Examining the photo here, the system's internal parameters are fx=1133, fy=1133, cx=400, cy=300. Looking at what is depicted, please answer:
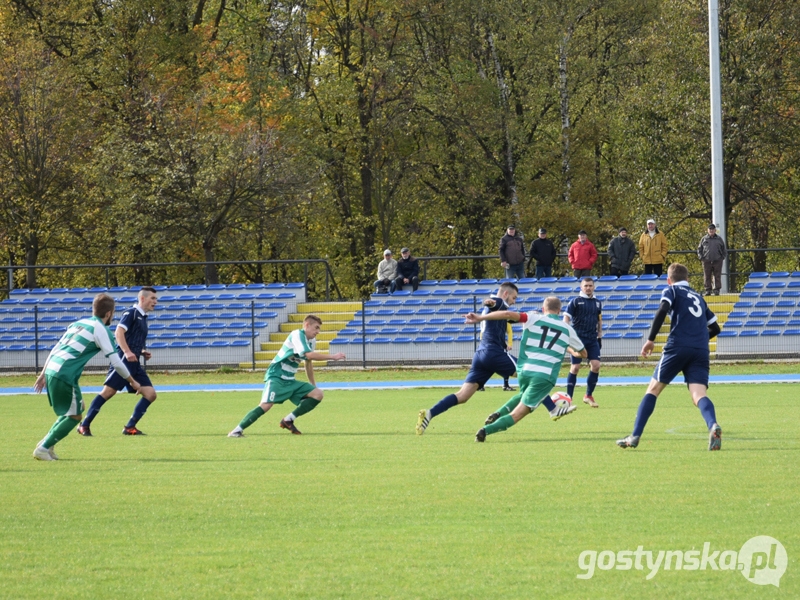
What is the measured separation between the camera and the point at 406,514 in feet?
25.8

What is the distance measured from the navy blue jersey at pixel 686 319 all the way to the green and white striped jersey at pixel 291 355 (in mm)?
4441

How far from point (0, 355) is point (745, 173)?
23429 mm

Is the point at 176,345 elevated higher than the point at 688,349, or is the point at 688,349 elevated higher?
the point at 688,349

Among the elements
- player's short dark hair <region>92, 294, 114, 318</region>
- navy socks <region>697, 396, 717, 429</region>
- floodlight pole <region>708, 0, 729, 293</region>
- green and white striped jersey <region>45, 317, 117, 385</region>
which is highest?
floodlight pole <region>708, 0, 729, 293</region>

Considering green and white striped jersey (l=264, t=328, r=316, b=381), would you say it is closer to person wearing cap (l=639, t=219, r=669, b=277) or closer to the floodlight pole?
person wearing cap (l=639, t=219, r=669, b=277)

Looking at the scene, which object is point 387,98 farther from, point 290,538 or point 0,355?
point 290,538

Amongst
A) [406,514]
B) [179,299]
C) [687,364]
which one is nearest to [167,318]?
[179,299]

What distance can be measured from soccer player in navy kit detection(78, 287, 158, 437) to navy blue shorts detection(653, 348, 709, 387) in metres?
6.67

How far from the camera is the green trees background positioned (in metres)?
36.0

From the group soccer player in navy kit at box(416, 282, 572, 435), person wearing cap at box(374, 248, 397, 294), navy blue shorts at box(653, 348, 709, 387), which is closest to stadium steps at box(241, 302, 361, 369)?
person wearing cap at box(374, 248, 397, 294)

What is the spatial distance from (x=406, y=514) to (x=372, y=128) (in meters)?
35.2

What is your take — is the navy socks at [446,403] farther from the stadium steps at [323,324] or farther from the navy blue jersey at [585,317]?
the stadium steps at [323,324]

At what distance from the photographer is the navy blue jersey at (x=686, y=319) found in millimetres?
10773

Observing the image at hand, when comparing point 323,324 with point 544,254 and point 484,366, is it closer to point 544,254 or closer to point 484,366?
point 544,254
